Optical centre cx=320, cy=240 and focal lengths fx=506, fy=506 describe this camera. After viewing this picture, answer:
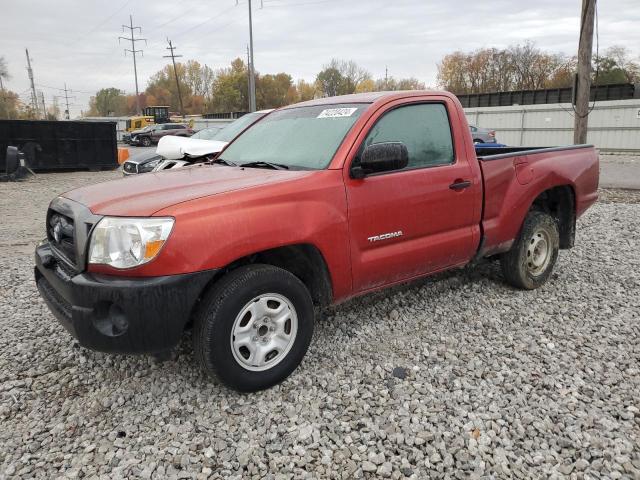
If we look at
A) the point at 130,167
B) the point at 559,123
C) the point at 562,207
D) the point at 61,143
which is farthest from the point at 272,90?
the point at 562,207

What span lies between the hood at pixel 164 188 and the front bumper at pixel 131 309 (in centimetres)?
37

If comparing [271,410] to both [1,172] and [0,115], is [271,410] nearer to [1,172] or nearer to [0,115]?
[1,172]

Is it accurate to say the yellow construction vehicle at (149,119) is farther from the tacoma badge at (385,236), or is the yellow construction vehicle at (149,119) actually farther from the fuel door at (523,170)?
the tacoma badge at (385,236)

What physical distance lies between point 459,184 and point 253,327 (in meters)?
1.94

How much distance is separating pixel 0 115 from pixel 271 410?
56651 millimetres

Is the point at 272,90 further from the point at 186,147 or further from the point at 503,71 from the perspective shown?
the point at 186,147

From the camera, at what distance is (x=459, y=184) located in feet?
12.6

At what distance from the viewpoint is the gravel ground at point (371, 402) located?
250 cm

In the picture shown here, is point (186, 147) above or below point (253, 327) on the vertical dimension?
above

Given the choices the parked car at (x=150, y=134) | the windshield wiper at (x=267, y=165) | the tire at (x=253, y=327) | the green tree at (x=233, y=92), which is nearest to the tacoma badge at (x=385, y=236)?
the tire at (x=253, y=327)

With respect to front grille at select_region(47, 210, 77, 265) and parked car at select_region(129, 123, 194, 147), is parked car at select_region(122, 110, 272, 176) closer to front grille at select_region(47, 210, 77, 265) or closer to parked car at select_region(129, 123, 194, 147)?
front grille at select_region(47, 210, 77, 265)

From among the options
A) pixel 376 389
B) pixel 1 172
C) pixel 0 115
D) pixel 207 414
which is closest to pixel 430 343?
pixel 376 389

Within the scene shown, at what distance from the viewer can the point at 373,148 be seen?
316 centimetres

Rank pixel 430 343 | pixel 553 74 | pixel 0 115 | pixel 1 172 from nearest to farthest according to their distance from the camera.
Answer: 1. pixel 430 343
2. pixel 1 172
3. pixel 0 115
4. pixel 553 74
